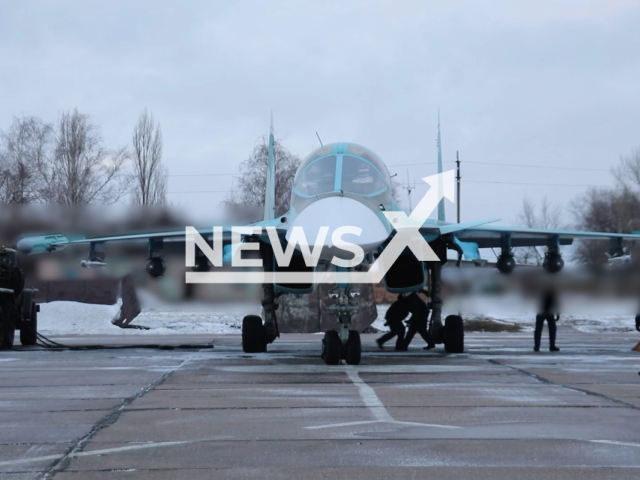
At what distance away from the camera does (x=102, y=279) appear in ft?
84.6

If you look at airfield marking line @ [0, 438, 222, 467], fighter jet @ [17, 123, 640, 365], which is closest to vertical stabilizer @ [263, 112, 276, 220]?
fighter jet @ [17, 123, 640, 365]

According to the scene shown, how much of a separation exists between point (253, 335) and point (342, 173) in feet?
13.0

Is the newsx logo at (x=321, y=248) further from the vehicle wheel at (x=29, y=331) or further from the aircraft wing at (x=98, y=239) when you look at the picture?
the vehicle wheel at (x=29, y=331)

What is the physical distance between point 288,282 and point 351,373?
3.36m

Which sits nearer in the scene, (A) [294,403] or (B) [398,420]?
(B) [398,420]

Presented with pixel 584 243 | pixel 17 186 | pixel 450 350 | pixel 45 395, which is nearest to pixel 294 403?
pixel 45 395

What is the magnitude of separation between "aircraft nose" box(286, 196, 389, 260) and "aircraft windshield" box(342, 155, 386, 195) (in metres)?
0.48

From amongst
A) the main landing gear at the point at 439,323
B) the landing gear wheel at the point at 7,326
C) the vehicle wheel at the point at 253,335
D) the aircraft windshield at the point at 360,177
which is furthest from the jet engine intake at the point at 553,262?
the landing gear wheel at the point at 7,326

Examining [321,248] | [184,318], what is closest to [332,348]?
[321,248]

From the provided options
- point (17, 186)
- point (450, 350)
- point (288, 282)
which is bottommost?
point (450, 350)

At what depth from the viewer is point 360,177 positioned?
11.9m

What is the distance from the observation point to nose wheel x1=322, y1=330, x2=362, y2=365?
11.2 meters

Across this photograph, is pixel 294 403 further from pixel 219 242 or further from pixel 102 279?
pixel 102 279

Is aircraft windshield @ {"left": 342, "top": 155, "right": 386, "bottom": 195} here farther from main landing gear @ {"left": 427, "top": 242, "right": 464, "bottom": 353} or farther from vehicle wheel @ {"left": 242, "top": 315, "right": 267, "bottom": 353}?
vehicle wheel @ {"left": 242, "top": 315, "right": 267, "bottom": 353}
